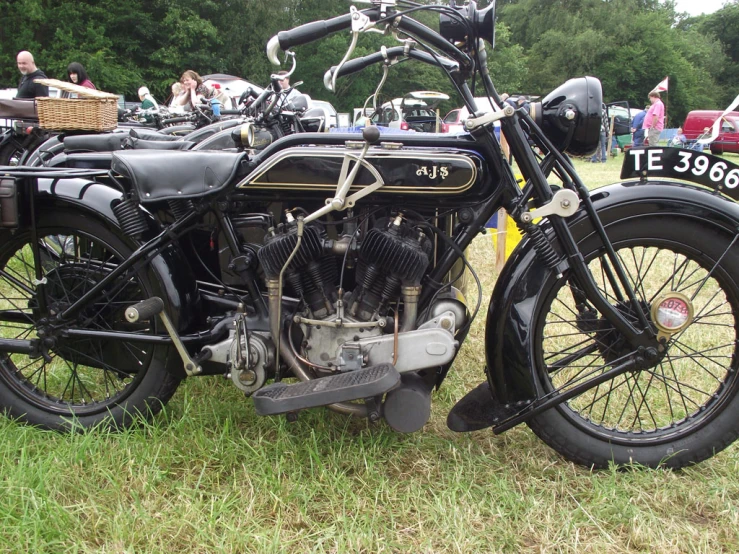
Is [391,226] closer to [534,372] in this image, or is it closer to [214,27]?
[534,372]

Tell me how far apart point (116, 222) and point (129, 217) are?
0.30 ft

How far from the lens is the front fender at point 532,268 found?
6.98 feet

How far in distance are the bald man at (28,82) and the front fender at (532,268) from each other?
7573 mm

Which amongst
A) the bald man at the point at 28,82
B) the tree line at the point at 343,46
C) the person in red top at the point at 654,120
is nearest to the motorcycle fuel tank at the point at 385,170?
the bald man at the point at 28,82

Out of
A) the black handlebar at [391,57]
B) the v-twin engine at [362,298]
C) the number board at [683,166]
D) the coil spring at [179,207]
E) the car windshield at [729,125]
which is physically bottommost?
the car windshield at [729,125]

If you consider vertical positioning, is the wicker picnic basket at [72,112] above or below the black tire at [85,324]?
above

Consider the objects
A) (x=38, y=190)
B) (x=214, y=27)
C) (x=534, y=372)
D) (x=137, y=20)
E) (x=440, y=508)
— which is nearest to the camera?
(x=440, y=508)

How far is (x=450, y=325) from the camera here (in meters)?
2.26

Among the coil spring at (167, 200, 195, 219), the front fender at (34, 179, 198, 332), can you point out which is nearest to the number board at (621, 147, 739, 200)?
the coil spring at (167, 200, 195, 219)

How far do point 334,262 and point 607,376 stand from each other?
3.72 feet

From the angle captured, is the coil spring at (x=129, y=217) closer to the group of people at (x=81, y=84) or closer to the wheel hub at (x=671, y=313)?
the wheel hub at (x=671, y=313)

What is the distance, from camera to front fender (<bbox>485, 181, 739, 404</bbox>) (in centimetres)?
213

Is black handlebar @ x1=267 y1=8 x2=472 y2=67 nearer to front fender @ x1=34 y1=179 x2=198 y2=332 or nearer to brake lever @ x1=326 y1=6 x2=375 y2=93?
brake lever @ x1=326 y1=6 x2=375 y2=93

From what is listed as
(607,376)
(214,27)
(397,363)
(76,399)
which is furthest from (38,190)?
(214,27)
